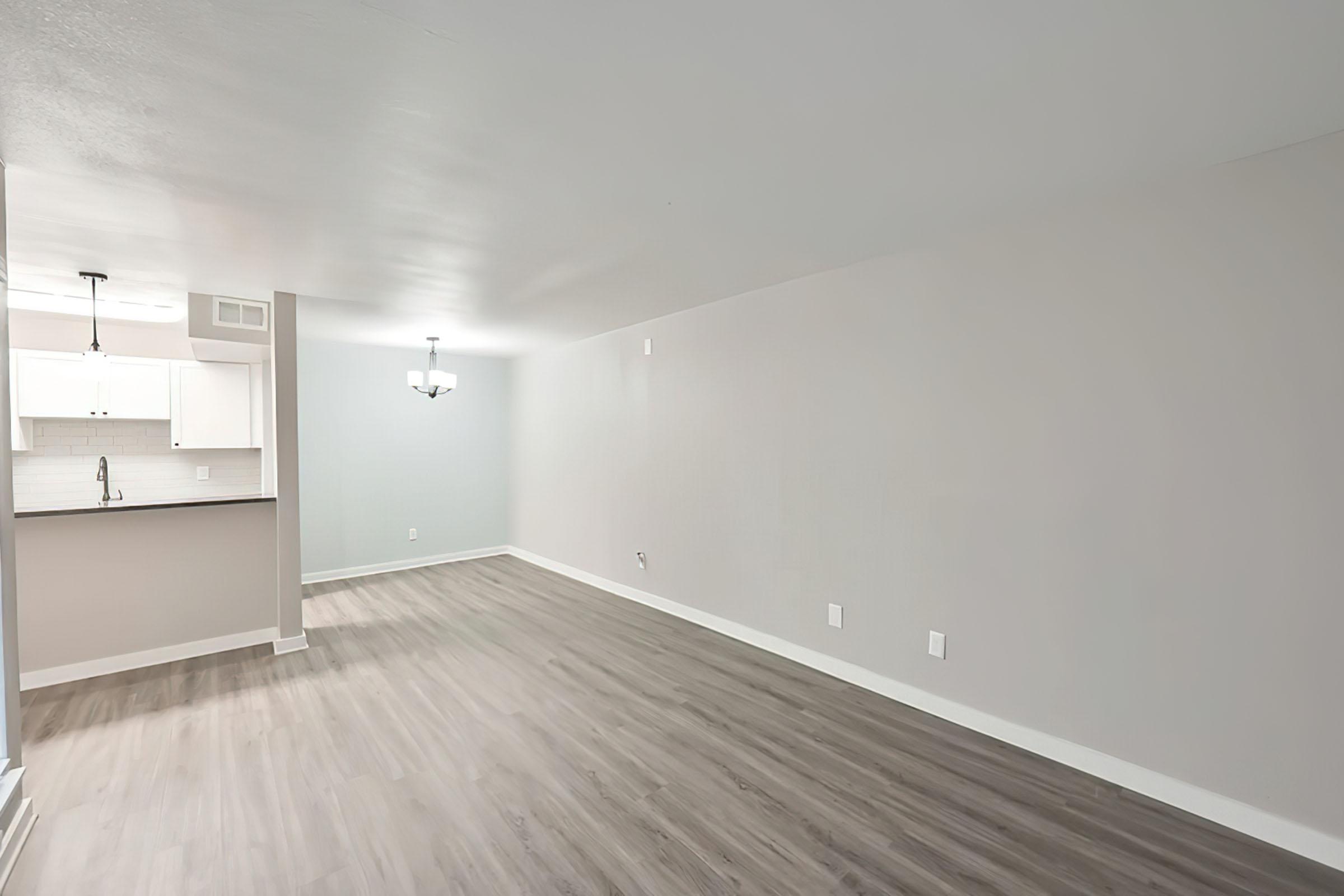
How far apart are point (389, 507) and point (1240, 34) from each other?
7.00 metres

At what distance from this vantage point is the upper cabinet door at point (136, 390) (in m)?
4.81

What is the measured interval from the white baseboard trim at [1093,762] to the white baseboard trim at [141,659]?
143 inches

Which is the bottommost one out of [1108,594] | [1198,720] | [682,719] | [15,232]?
[682,719]

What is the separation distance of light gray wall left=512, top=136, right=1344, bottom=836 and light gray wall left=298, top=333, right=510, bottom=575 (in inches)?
161

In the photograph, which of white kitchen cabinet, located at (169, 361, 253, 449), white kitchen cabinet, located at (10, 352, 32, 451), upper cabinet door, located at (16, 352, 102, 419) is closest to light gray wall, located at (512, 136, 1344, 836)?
white kitchen cabinet, located at (169, 361, 253, 449)

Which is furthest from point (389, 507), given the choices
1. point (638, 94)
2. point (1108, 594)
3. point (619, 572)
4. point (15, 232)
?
point (1108, 594)

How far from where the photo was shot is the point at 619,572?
17.9 feet

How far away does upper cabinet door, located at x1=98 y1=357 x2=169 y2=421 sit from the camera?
4.81 meters

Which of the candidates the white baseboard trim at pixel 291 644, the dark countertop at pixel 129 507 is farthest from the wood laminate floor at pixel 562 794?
the dark countertop at pixel 129 507

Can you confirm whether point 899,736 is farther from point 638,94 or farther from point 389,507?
point 389,507

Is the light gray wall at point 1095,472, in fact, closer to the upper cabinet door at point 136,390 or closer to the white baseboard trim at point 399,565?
the white baseboard trim at point 399,565

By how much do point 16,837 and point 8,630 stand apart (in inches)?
28.8

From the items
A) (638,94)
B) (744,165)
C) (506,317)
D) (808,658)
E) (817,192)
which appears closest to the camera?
(638,94)

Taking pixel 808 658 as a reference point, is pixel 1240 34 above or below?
above
